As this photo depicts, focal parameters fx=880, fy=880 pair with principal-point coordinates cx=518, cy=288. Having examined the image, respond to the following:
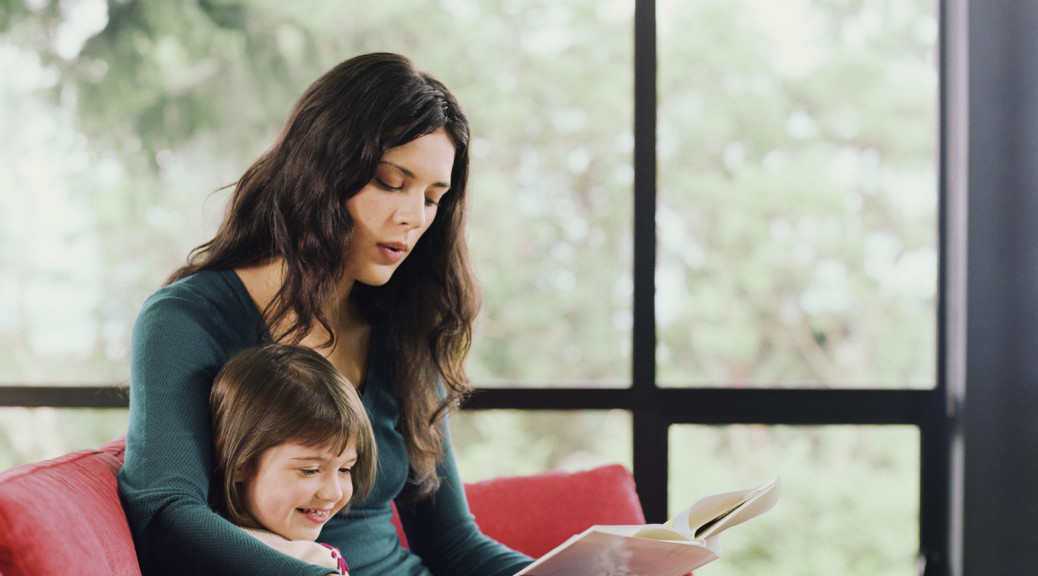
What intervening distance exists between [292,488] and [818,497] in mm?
2212

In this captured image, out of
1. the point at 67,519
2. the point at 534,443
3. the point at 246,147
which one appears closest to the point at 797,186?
the point at 534,443

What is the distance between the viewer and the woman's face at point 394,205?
1264 mm

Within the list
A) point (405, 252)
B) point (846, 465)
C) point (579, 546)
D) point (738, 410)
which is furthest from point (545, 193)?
point (579, 546)

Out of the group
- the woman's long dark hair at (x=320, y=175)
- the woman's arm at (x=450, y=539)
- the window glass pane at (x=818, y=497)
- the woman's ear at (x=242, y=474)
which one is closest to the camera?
the woman's ear at (x=242, y=474)

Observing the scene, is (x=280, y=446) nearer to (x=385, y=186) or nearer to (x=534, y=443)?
(x=385, y=186)

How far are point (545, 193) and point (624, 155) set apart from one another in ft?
0.97

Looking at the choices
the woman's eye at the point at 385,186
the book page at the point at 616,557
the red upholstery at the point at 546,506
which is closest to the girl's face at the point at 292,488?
the book page at the point at 616,557

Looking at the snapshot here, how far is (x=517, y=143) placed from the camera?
3004 millimetres

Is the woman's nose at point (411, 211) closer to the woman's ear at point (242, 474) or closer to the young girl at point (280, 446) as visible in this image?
the young girl at point (280, 446)

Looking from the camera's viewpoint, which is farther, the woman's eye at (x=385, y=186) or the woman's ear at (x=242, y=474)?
the woman's eye at (x=385, y=186)

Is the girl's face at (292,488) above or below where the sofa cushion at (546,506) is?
above

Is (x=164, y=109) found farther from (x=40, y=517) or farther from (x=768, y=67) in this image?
(x=40, y=517)

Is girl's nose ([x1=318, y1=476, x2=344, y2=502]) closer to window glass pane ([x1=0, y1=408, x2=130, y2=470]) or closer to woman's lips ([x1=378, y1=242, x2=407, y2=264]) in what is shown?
woman's lips ([x1=378, y1=242, x2=407, y2=264])

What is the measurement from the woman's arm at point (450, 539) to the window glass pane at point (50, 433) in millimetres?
1840
